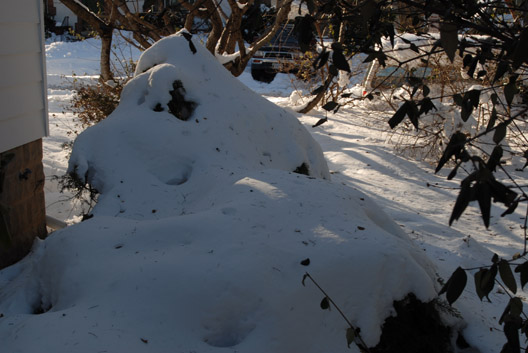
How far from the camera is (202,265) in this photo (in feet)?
6.98

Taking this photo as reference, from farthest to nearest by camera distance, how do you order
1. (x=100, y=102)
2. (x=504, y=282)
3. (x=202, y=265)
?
1. (x=100, y=102)
2. (x=202, y=265)
3. (x=504, y=282)

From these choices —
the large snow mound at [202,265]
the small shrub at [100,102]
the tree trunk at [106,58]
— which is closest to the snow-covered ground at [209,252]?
the large snow mound at [202,265]

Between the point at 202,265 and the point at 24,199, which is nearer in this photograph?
the point at 202,265

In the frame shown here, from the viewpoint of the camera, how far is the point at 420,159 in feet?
23.4

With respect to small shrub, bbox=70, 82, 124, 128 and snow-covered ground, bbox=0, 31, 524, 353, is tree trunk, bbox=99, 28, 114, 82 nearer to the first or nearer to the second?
small shrub, bbox=70, 82, 124, 128

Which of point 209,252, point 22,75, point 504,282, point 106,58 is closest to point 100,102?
point 106,58

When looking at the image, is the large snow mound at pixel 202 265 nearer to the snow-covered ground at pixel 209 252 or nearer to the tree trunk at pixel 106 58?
the snow-covered ground at pixel 209 252

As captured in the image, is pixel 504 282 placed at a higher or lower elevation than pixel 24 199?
higher

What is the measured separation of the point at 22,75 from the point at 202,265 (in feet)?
8.34

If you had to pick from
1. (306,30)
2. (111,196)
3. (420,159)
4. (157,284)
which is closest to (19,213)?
(111,196)

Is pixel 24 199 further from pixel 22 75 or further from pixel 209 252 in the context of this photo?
pixel 209 252

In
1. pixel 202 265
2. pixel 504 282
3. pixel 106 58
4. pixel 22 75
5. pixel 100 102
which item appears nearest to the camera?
pixel 504 282

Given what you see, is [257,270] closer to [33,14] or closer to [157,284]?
[157,284]

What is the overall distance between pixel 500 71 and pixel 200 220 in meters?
1.61
